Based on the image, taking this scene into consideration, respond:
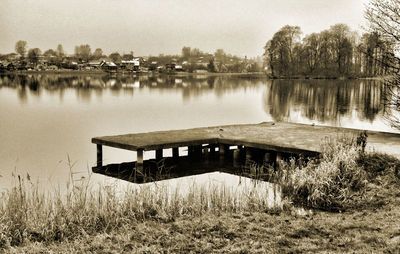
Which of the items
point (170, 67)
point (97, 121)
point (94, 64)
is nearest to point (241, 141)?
point (97, 121)

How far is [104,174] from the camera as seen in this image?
15062 mm

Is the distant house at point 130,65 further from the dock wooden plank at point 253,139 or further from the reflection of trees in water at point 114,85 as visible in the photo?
the dock wooden plank at point 253,139

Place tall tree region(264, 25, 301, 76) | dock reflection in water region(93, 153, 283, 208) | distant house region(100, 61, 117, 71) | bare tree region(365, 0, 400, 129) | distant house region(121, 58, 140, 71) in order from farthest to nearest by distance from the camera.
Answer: distant house region(121, 58, 140, 71)
distant house region(100, 61, 117, 71)
tall tree region(264, 25, 301, 76)
dock reflection in water region(93, 153, 283, 208)
bare tree region(365, 0, 400, 129)

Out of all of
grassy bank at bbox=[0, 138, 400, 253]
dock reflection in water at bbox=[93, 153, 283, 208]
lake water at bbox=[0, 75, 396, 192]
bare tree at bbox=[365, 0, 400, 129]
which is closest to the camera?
grassy bank at bbox=[0, 138, 400, 253]

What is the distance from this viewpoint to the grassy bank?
6.74 metres

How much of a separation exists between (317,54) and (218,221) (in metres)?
94.6

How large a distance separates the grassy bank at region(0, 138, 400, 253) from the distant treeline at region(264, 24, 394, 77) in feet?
273

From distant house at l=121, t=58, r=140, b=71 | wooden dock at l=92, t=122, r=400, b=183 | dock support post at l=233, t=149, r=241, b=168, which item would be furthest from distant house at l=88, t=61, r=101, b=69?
dock support post at l=233, t=149, r=241, b=168

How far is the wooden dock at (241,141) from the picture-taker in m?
14.7

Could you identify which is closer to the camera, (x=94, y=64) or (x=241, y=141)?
(x=241, y=141)

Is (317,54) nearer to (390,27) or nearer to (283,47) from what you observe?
(283,47)

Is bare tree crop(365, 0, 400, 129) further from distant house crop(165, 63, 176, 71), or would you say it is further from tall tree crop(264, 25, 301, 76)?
distant house crop(165, 63, 176, 71)

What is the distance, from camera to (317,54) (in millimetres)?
97625

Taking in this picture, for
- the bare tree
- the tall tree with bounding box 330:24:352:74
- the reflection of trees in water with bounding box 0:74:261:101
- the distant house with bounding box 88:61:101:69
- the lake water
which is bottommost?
the lake water
